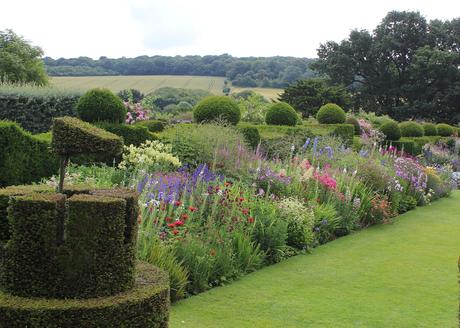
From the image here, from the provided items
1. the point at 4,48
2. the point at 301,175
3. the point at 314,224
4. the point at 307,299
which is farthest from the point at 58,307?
the point at 4,48

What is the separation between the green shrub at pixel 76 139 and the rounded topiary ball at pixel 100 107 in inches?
294

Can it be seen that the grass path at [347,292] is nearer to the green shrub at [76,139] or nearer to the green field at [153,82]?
the green shrub at [76,139]

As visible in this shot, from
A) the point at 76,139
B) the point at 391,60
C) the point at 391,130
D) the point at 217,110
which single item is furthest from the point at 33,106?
the point at 391,60

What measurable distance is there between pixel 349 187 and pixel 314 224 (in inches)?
70.5

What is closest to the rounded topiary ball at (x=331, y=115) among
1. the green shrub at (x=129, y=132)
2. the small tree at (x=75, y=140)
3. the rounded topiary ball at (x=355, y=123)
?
the rounded topiary ball at (x=355, y=123)

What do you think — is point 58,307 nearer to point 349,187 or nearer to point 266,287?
point 266,287

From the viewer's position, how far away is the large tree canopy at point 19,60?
29.7m

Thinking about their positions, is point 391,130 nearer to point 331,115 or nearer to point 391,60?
point 331,115

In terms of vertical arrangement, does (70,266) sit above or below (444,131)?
above

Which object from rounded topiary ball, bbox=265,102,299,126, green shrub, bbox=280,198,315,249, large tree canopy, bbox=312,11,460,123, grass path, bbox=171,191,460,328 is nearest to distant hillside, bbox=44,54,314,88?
large tree canopy, bbox=312,11,460,123

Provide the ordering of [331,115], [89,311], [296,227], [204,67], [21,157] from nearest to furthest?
[89,311]
[296,227]
[21,157]
[331,115]
[204,67]

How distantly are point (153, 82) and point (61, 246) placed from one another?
48.6 meters

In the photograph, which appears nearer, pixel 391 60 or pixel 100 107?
pixel 100 107

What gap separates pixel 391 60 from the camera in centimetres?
4078
